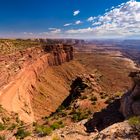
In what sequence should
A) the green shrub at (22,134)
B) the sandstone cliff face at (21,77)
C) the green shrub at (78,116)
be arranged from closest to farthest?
the green shrub at (22,134), the green shrub at (78,116), the sandstone cliff face at (21,77)

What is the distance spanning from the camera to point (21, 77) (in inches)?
2100

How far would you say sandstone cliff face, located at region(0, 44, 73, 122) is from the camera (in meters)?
40.4

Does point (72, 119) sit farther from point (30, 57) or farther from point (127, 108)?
point (30, 57)

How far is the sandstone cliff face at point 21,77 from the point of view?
40.4 meters

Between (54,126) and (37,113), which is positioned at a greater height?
(54,126)

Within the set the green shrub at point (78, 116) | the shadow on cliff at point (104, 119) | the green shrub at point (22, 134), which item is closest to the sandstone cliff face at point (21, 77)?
the green shrub at point (78, 116)

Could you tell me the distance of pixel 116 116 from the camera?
63.5 ft

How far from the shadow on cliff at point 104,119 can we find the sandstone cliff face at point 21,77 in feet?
50.8

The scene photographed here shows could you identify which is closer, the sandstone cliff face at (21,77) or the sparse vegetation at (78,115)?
the sparse vegetation at (78,115)

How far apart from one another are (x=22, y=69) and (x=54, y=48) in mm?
29607

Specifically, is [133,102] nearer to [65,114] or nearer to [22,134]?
[22,134]

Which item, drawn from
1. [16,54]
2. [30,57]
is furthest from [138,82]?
[30,57]

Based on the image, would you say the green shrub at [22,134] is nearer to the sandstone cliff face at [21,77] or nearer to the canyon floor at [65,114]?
the canyon floor at [65,114]

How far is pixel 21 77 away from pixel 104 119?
118 ft
